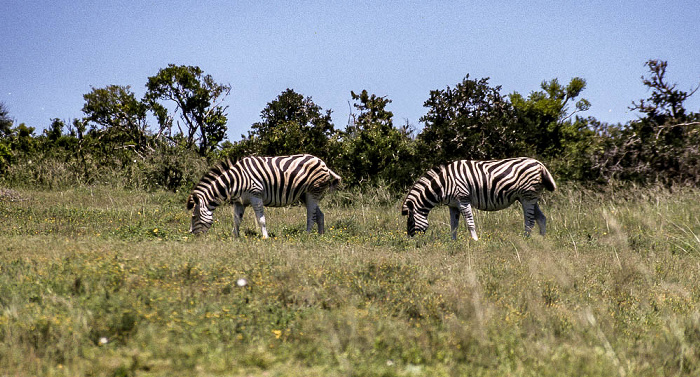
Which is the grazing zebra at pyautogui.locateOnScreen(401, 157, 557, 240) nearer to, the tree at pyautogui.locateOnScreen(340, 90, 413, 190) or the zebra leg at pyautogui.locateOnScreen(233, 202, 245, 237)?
the zebra leg at pyautogui.locateOnScreen(233, 202, 245, 237)

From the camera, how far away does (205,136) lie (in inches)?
1213

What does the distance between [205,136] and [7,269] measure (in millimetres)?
24411

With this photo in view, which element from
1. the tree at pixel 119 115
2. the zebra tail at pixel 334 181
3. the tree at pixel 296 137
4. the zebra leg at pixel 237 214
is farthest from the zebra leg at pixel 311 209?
the tree at pixel 119 115

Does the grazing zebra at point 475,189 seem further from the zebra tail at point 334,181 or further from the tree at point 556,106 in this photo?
the tree at point 556,106

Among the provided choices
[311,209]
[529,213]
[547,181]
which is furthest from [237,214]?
[547,181]

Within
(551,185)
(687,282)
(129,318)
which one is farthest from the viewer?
(551,185)

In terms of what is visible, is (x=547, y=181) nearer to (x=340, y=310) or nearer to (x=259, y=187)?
(x=259, y=187)

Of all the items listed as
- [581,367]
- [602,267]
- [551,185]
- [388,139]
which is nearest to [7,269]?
[581,367]

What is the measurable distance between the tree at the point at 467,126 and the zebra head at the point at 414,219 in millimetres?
5929

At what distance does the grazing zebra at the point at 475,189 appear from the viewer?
1173 centimetres

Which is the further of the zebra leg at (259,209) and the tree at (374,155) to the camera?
the tree at (374,155)

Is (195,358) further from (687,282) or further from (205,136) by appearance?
(205,136)

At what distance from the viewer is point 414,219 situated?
11867 millimetres

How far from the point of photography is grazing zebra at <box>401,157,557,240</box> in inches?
462
